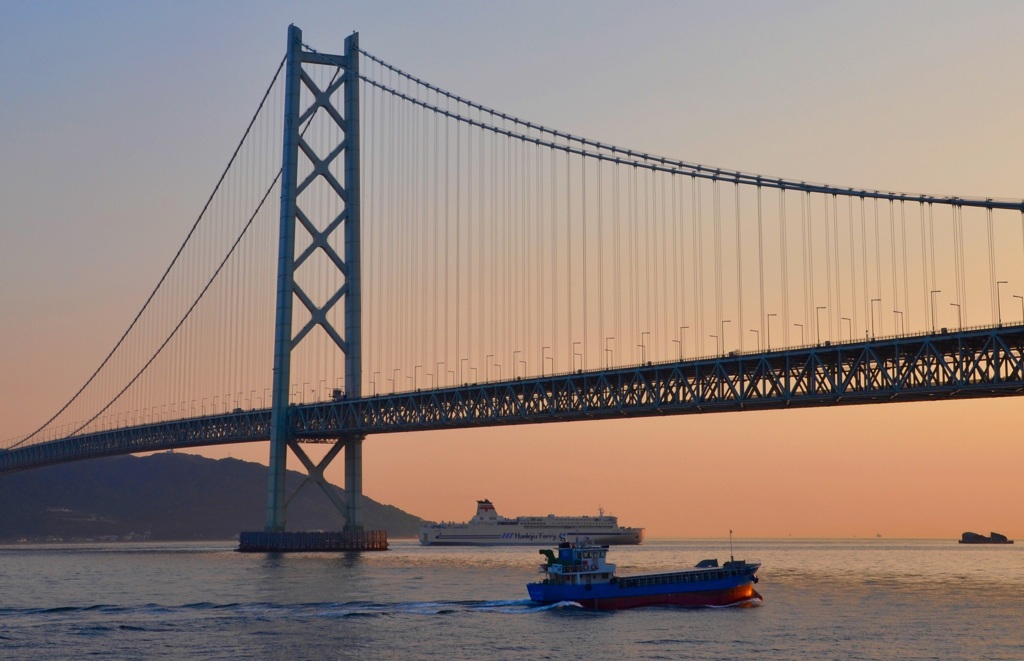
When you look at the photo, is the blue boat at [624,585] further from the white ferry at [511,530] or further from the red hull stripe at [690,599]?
the white ferry at [511,530]

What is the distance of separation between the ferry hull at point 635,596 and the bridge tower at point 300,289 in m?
40.6

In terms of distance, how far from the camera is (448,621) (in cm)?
5047

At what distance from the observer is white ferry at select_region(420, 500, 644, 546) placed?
15862 cm

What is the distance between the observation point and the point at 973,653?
4225cm

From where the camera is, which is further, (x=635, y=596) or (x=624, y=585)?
(x=624, y=585)

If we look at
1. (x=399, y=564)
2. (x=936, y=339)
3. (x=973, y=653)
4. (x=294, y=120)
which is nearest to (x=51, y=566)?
(x=399, y=564)

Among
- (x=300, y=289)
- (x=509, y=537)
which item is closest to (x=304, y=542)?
(x=300, y=289)

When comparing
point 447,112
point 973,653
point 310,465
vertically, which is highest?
point 447,112

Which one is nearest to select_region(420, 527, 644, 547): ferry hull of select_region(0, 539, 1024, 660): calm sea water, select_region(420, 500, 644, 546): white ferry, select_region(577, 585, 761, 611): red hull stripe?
select_region(420, 500, 644, 546): white ferry

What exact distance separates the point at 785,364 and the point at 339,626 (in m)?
28.8

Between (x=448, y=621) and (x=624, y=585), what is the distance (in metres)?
11.0

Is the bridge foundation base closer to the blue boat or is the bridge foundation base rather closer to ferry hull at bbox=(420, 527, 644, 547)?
the blue boat

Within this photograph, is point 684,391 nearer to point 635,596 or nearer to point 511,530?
point 635,596

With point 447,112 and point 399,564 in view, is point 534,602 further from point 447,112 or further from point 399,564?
point 447,112
